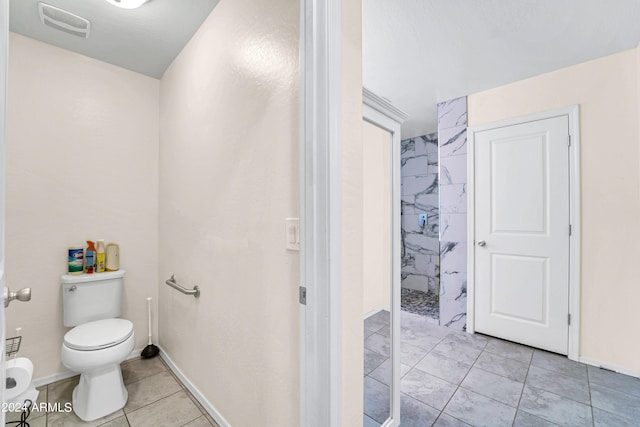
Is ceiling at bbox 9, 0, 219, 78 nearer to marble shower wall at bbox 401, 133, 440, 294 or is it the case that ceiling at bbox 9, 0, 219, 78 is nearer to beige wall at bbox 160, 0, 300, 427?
beige wall at bbox 160, 0, 300, 427

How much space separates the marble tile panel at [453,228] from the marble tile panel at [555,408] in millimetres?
1380

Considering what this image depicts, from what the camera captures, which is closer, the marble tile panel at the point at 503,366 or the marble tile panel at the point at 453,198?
the marble tile panel at the point at 503,366

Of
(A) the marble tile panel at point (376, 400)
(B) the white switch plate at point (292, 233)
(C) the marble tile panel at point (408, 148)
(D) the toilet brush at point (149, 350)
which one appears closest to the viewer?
(B) the white switch plate at point (292, 233)

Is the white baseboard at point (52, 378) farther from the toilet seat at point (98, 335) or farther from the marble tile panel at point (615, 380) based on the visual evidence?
the marble tile panel at point (615, 380)

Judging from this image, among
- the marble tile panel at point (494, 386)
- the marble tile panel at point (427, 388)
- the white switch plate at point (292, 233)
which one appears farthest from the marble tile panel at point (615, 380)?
the white switch plate at point (292, 233)

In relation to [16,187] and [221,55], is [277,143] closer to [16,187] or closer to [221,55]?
[221,55]

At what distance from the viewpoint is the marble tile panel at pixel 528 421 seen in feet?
5.01

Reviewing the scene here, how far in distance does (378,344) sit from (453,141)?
7.75ft

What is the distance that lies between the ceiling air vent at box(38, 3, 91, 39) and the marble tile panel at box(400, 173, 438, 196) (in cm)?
420

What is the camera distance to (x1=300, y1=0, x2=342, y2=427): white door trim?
87 cm

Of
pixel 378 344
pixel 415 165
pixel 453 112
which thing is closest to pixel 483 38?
pixel 453 112

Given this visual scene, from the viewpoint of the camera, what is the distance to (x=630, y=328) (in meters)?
1.97

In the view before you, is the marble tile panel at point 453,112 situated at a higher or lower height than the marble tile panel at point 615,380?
higher

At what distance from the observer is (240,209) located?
135cm
